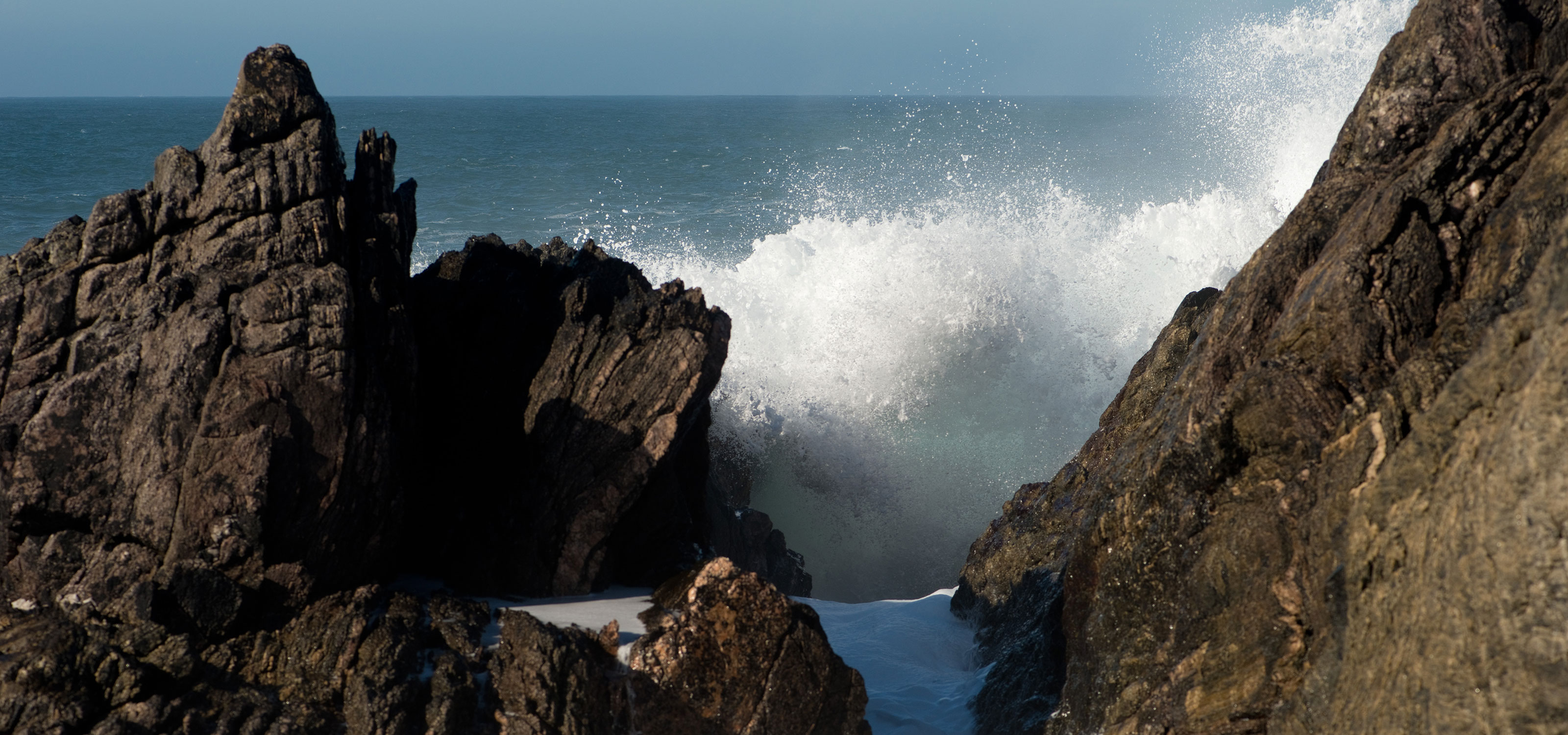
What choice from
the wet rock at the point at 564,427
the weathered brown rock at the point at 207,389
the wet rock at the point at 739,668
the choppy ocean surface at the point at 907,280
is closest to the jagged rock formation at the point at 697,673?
the wet rock at the point at 739,668

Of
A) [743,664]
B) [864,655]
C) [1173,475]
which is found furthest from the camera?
[864,655]

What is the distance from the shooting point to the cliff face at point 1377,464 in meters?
2.62

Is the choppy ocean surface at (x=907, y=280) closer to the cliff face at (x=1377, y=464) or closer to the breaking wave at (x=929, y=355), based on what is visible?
the breaking wave at (x=929, y=355)

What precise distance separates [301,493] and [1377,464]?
4.73 m

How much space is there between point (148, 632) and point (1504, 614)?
515 centimetres

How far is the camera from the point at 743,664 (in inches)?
203

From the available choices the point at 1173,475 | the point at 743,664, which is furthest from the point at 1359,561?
the point at 743,664

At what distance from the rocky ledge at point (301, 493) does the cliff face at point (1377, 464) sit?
1907mm

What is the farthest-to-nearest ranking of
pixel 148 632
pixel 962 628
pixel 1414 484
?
pixel 962 628 < pixel 148 632 < pixel 1414 484

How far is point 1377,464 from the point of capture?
3.47m

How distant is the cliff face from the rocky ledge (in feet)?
6.26

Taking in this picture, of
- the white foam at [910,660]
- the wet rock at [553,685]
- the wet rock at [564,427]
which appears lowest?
the white foam at [910,660]

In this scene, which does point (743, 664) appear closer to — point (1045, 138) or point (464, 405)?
point (464, 405)

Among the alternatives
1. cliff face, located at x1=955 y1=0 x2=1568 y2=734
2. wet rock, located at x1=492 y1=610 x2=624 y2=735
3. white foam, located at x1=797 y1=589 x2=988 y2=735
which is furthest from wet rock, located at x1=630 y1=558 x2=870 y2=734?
cliff face, located at x1=955 y1=0 x2=1568 y2=734
